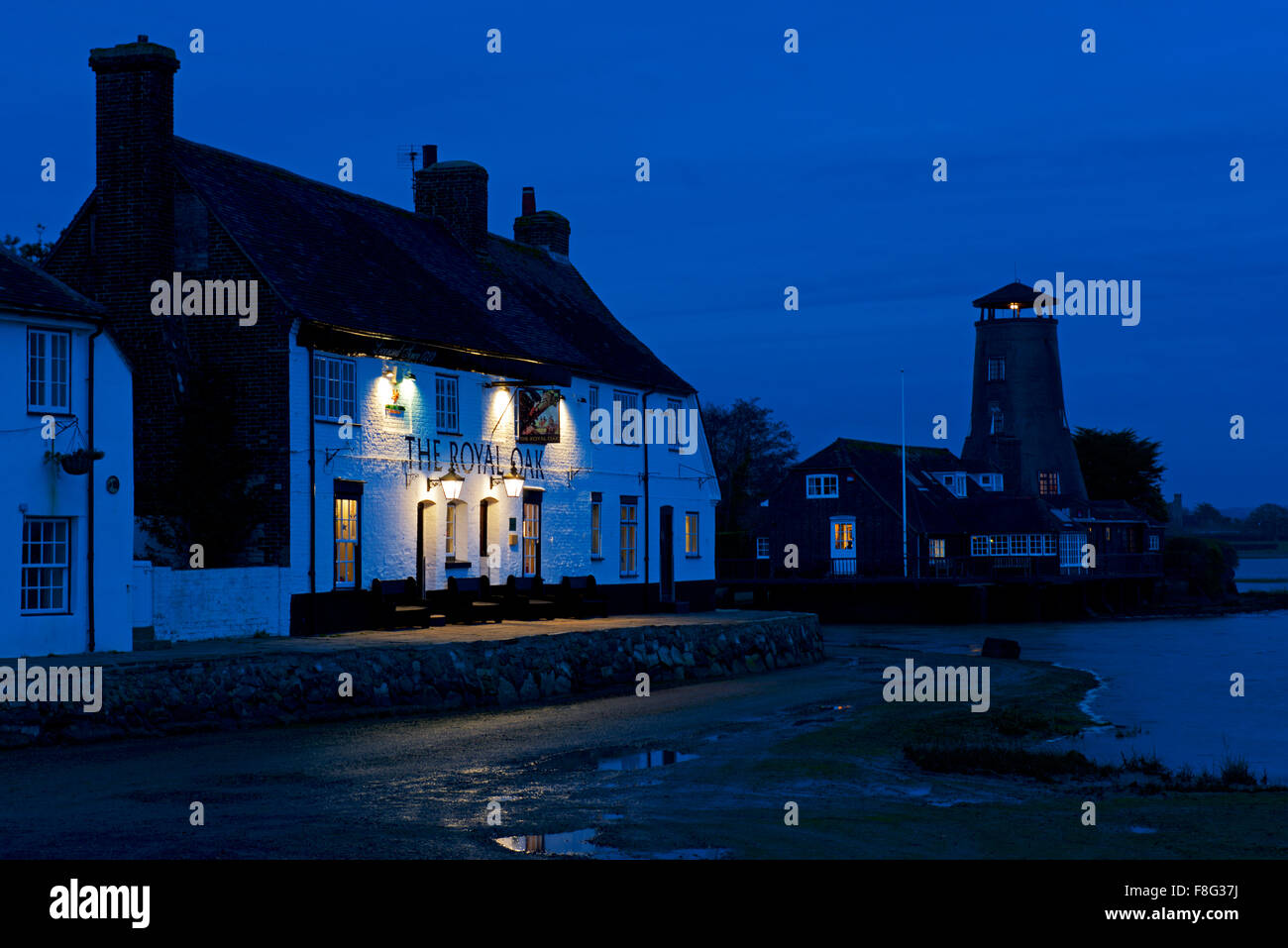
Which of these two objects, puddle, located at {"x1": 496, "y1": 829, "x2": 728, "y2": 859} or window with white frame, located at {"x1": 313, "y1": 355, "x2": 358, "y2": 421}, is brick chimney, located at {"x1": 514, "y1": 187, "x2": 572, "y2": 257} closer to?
window with white frame, located at {"x1": 313, "y1": 355, "x2": 358, "y2": 421}

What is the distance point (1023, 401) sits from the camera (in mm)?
90938

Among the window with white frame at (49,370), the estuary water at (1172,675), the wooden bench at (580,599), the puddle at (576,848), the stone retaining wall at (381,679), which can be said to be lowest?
the estuary water at (1172,675)

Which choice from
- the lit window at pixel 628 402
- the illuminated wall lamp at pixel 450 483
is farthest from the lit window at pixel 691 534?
the illuminated wall lamp at pixel 450 483

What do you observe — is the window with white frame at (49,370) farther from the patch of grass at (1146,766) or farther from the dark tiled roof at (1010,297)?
the dark tiled roof at (1010,297)

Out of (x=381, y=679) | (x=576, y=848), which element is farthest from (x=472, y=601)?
(x=576, y=848)

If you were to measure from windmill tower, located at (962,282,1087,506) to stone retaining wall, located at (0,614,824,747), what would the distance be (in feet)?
192

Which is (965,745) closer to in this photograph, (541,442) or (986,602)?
(541,442)

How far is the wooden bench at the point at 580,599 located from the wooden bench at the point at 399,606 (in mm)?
4405

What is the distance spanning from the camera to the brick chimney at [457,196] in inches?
1623

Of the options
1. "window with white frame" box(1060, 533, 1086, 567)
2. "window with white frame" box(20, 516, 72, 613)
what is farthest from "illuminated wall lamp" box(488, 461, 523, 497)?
"window with white frame" box(1060, 533, 1086, 567)

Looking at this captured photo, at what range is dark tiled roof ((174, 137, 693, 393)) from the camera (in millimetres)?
30609
